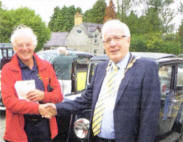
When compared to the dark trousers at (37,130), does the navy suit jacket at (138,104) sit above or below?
above

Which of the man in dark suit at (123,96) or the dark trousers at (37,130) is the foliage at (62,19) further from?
the man in dark suit at (123,96)

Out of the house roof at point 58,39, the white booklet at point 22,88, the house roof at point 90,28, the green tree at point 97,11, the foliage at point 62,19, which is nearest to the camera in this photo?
the white booklet at point 22,88

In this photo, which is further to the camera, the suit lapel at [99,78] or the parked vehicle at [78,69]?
the parked vehicle at [78,69]

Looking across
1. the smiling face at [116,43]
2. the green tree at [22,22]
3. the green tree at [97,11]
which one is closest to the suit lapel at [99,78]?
the smiling face at [116,43]

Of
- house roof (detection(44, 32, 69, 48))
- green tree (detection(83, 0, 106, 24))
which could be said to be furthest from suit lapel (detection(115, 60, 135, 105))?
green tree (detection(83, 0, 106, 24))

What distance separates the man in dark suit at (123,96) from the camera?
191 cm

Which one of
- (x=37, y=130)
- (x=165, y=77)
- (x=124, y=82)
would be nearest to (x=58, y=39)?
(x=165, y=77)

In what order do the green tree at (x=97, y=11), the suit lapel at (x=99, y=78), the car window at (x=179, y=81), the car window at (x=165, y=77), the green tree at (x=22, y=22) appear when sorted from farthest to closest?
the green tree at (x=97, y=11)
the green tree at (x=22, y=22)
the car window at (x=179, y=81)
the car window at (x=165, y=77)
the suit lapel at (x=99, y=78)

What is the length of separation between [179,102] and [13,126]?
2.81 m

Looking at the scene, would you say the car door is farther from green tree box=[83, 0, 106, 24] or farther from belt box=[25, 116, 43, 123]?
green tree box=[83, 0, 106, 24]

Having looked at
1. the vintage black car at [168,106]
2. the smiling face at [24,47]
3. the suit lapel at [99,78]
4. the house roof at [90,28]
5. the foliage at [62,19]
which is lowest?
the vintage black car at [168,106]

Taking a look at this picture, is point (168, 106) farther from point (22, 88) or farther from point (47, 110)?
point (22, 88)

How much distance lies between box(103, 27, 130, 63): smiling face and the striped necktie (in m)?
0.10

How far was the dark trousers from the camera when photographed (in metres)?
2.35
